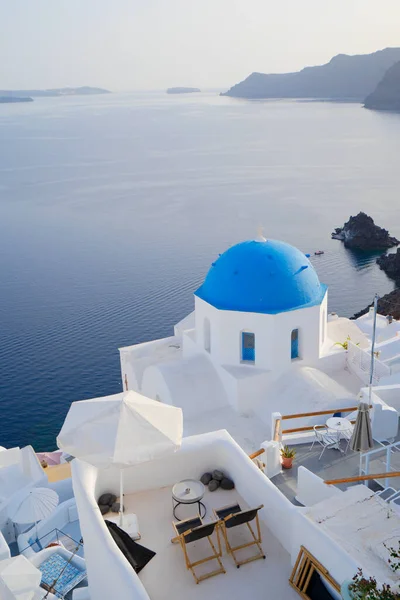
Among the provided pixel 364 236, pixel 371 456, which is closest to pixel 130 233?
pixel 364 236

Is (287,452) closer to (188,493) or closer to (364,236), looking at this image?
(188,493)

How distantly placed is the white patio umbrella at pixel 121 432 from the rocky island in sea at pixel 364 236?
56804 millimetres

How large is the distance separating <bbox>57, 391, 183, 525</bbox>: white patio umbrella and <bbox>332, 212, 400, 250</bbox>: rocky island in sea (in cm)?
5680

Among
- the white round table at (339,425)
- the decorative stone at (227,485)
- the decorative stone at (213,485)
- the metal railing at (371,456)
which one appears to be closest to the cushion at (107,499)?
the decorative stone at (213,485)

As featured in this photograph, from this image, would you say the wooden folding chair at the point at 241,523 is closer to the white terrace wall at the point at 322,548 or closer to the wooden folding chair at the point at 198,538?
the wooden folding chair at the point at 198,538

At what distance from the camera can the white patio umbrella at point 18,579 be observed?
15.6 meters

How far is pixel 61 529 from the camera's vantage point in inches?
805

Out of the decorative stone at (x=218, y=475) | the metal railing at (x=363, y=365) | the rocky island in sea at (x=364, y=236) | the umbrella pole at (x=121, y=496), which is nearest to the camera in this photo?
the umbrella pole at (x=121, y=496)

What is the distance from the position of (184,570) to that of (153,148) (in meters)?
135

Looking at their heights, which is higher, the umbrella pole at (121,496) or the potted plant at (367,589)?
the potted plant at (367,589)

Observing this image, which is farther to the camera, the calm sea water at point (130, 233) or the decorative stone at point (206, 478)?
the calm sea water at point (130, 233)

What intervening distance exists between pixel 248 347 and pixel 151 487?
462 inches

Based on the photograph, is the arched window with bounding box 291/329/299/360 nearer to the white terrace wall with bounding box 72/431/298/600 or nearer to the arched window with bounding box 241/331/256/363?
the arched window with bounding box 241/331/256/363

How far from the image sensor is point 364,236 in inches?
2542
